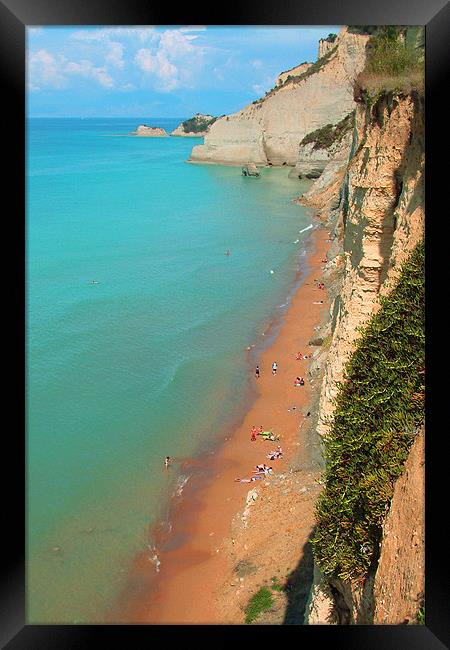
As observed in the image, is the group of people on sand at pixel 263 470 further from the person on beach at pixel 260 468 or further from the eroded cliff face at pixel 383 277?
the eroded cliff face at pixel 383 277

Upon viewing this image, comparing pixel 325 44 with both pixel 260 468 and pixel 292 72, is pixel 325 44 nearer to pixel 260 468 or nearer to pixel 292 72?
pixel 292 72

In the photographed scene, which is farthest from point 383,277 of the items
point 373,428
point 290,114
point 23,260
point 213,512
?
point 290,114

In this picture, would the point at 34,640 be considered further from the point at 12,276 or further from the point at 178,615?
the point at 178,615

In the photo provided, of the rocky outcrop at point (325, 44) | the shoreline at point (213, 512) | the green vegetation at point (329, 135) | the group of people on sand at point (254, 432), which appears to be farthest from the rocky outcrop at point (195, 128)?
the group of people on sand at point (254, 432)

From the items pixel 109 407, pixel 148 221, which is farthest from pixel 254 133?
pixel 109 407

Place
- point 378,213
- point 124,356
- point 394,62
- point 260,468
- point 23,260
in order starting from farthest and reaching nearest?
point 124,356 < point 260,468 < point 378,213 < point 394,62 < point 23,260

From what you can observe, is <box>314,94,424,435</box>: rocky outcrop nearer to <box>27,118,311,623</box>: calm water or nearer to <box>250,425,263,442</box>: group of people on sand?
<box>27,118,311,623</box>: calm water

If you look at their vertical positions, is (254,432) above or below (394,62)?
below
